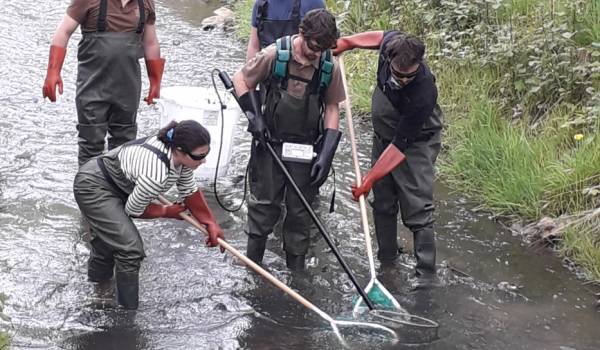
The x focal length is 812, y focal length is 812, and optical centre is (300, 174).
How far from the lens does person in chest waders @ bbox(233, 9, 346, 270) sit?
493 centimetres

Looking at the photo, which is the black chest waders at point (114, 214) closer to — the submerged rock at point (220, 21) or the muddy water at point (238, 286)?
the muddy water at point (238, 286)

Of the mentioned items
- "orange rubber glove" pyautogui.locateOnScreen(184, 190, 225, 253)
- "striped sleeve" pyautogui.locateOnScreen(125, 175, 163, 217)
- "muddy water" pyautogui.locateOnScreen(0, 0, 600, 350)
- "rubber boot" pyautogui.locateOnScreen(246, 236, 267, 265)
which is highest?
"striped sleeve" pyautogui.locateOnScreen(125, 175, 163, 217)

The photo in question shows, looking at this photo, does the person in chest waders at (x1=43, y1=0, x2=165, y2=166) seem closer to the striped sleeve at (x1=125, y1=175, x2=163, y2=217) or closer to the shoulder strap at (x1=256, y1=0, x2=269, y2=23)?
the shoulder strap at (x1=256, y1=0, x2=269, y2=23)

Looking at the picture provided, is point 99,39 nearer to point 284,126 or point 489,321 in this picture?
point 284,126


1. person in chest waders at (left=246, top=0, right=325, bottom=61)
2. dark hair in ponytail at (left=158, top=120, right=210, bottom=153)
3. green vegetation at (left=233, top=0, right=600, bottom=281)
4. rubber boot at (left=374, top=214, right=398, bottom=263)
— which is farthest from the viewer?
green vegetation at (left=233, top=0, right=600, bottom=281)

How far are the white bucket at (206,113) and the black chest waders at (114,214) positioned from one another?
155cm

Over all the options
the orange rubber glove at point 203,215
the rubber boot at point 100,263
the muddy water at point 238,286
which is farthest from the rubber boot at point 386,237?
the rubber boot at point 100,263

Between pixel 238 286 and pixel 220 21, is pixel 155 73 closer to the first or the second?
pixel 238 286

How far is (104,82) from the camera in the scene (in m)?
5.77

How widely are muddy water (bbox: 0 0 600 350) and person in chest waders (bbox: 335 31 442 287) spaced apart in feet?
1.12

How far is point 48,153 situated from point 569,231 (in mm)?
4482

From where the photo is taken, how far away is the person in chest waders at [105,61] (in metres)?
5.61

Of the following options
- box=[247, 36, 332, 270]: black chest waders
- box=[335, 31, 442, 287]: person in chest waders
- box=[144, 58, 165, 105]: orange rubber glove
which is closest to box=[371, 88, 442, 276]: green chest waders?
box=[335, 31, 442, 287]: person in chest waders

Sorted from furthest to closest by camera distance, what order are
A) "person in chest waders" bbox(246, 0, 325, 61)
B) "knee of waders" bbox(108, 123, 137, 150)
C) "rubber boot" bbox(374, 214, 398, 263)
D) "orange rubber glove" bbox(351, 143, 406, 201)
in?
"knee of waders" bbox(108, 123, 137, 150) < "person in chest waders" bbox(246, 0, 325, 61) < "rubber boot" bbox(374, 214, 398, 263) < "orange rubber glove" bbox(351, 143, 406, 201)
